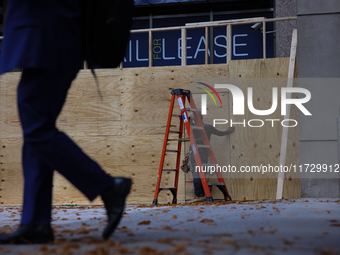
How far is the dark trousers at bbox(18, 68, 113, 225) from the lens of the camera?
164 centimetres

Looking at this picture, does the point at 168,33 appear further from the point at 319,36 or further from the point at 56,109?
the point at 56,109

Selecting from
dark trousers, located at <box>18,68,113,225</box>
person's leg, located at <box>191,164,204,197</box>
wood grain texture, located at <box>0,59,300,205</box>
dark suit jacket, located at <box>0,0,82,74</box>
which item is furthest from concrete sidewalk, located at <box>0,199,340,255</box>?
wood grain texture, located at <box>0,59,300,205</box>

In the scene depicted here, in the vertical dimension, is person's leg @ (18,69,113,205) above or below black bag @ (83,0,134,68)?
below

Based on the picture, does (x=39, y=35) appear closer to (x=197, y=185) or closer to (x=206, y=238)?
(x=206, y=238)

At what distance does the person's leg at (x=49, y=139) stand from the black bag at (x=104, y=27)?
23cm

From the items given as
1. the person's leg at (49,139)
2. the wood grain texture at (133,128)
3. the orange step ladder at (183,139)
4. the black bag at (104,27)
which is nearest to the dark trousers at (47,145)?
the person's leg at (49,139)

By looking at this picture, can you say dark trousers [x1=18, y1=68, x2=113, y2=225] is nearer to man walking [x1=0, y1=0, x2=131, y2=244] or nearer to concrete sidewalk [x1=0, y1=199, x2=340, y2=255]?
man walking [x1=0, y1=0, x2=131, y2=244]

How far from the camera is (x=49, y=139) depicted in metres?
1.64

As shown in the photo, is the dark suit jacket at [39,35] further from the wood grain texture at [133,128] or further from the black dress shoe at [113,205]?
the wood grain texture at [133,128]

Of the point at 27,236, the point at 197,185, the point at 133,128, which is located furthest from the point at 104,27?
the point at 133,128

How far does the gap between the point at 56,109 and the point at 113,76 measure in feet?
15.8

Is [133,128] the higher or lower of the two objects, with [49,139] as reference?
lower

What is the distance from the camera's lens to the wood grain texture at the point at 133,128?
5977mm

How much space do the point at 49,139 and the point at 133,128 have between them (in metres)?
4.70
